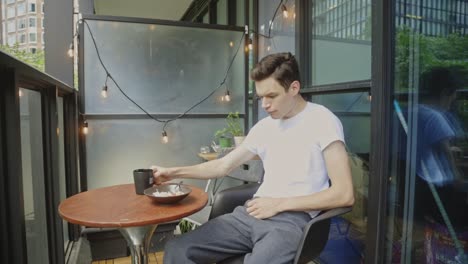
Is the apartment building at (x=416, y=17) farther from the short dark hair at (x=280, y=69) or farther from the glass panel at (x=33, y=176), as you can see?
the glass panel at (x=33, y=176)

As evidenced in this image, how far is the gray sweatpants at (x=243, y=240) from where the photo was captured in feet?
4.01

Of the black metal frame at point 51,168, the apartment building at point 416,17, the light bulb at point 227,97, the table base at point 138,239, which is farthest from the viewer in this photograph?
the light bulb at point 227,97

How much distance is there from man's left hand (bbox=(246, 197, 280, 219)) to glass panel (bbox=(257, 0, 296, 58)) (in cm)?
157

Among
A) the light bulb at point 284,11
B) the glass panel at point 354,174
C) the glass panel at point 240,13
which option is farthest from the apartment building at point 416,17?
the glass panel at point 240,13

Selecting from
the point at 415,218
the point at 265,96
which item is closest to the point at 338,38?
the point at 265,96

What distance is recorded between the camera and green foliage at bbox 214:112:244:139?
3.07 meters

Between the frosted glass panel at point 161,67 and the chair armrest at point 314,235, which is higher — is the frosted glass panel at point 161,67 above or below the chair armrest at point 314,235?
above

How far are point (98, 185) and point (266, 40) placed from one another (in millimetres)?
2075

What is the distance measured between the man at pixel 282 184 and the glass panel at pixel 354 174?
21.4 inches

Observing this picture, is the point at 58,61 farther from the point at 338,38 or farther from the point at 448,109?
the point at 448,109

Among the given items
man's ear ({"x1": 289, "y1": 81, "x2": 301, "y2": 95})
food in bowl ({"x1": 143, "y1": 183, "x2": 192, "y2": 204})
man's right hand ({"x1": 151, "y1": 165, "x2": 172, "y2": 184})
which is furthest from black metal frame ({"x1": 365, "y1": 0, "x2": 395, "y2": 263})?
man's right hand ({"x1": 151, "y1": 165, "x2": 172, "y2": 184})

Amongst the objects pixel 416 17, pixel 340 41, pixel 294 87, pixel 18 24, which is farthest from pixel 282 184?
pixel 18 24

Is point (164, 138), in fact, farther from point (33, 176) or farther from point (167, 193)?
point (167, 193)

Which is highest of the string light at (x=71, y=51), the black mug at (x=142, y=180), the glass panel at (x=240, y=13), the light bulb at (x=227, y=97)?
the glass panel at (x=240, y=13)
